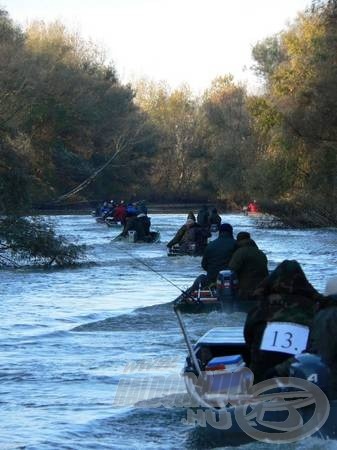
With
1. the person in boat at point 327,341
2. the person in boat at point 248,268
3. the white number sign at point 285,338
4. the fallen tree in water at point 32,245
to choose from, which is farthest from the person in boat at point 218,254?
the fallen tree in water at point 32,245

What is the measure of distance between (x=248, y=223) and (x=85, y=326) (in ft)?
166

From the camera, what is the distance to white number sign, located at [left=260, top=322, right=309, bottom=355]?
29.9ft

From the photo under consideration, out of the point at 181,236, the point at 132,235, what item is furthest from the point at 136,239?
the point at 181,236

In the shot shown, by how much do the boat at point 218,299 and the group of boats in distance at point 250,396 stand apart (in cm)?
600

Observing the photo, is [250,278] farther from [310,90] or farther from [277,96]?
[277,96]

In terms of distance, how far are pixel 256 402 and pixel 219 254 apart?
9.69m

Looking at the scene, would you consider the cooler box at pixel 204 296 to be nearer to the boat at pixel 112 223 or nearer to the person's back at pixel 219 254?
the person's back at pixel 219 254

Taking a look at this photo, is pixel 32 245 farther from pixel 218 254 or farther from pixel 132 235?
pixel 132 235

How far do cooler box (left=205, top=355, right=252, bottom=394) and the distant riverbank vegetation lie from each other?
823 inches

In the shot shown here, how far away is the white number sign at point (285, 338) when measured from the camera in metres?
9.12

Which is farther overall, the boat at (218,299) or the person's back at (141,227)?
the person's back at (141,227)

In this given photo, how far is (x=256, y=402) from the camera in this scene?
8.99m

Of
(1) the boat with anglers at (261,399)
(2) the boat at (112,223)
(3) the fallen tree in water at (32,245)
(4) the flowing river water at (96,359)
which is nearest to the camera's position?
(1) the boat with anglers at (261,399)

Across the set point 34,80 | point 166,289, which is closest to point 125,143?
point 34,80
